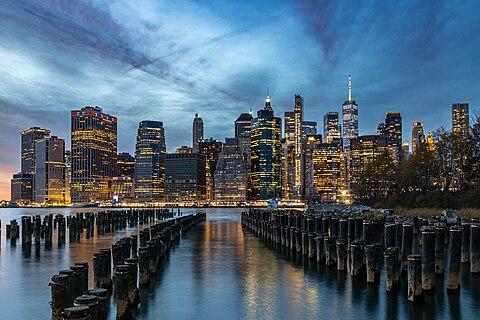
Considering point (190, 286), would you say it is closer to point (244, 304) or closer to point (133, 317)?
point (244, 304)

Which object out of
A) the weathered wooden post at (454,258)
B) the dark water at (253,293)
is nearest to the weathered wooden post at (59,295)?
the dark water at (253,293)

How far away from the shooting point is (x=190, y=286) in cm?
2100

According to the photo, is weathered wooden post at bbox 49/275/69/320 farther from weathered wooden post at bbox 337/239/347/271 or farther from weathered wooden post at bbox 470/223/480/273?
weathered wooden post at bbox 470/223/480/273

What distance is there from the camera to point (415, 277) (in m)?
16.1

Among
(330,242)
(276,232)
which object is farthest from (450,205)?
(330,242)

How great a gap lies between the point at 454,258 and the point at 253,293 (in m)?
7.84

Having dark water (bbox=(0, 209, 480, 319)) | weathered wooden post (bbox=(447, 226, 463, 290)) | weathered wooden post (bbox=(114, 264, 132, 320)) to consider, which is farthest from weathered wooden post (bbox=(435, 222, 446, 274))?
weathered wooden post (bbox=(114, 264, 132, 320))

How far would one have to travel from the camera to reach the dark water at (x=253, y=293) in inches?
631

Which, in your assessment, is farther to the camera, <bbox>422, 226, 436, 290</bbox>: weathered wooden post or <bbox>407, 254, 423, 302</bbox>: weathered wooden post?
<bbox>422, 226, 436, 290</bbox>: weathered wooden post

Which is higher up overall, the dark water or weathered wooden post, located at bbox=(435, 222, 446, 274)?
weathered wooden post, located at bbox=(435, 222, 446, 274)

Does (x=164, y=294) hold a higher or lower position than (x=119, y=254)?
lower

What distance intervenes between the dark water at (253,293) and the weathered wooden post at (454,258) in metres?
0.42

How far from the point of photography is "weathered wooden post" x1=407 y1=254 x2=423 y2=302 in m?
15.8

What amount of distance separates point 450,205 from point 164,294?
1540 inches
